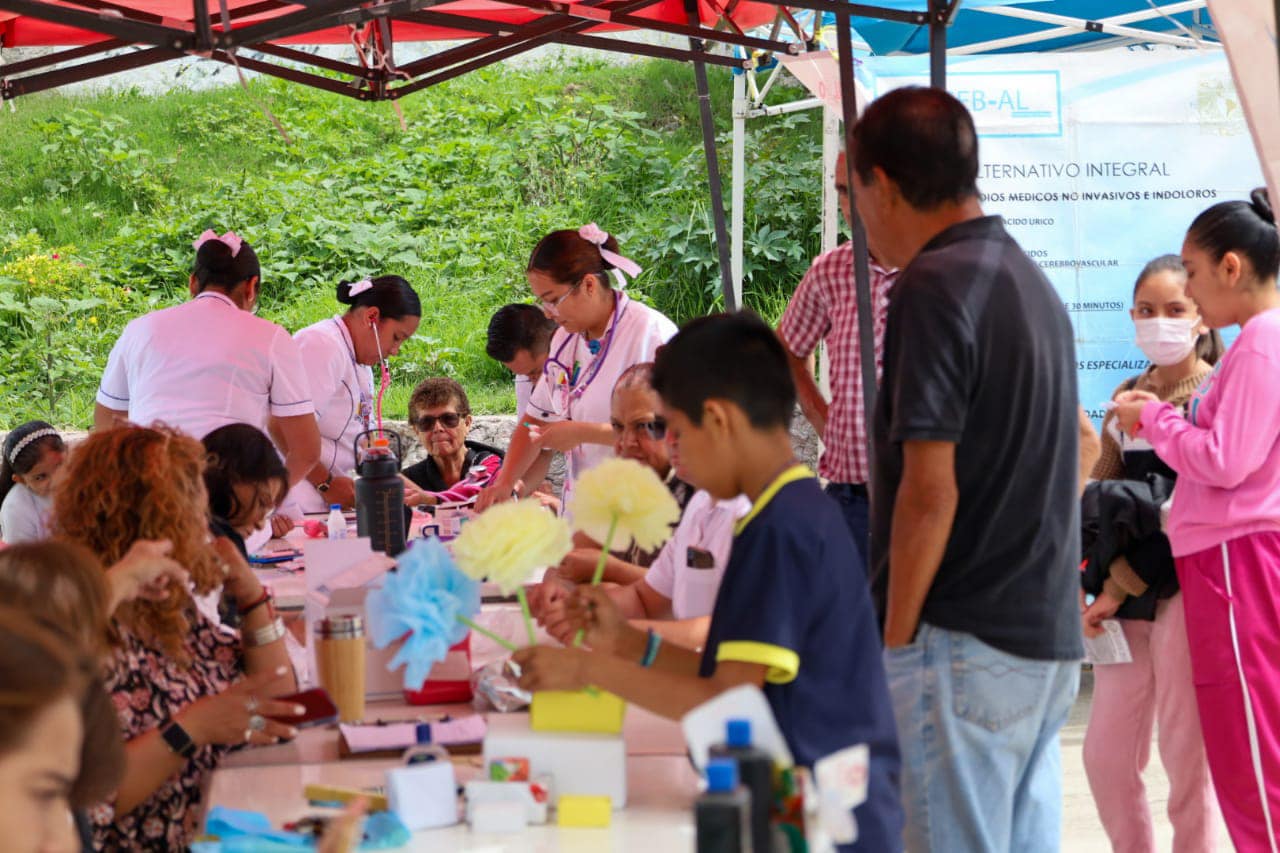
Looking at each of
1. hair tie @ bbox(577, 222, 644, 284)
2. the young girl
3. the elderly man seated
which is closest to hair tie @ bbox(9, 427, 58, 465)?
the young girl

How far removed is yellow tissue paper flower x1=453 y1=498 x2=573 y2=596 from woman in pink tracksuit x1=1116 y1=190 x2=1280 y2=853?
5.76 feet

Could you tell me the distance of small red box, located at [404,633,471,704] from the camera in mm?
2504

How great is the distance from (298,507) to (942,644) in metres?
3.31

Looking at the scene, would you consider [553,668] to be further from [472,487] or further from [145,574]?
[472,487]

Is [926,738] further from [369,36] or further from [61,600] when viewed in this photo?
[369,36]

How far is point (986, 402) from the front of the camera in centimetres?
220

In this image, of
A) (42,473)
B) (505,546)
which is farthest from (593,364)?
(505,546)

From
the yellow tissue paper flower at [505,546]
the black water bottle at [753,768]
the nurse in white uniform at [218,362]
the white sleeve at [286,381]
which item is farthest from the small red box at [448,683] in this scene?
the white sleeve at [286,381]

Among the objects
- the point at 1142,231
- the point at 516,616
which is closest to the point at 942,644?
the point at 516,616

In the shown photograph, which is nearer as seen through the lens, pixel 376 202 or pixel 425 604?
pixel 425 604

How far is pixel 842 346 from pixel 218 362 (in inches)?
77.7

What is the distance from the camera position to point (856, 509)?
3697 mm

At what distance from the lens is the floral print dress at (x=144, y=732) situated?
2205 mm

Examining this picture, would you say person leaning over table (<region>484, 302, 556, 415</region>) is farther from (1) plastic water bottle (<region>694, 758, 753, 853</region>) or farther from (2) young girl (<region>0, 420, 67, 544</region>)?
(1) plastic water bottle (<region>694, 758, 753, 853</region>)
